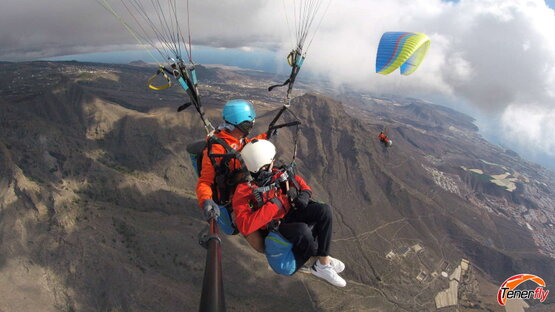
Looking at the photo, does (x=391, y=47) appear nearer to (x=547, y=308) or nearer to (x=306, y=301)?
(x=306, y=301)

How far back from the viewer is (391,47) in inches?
633

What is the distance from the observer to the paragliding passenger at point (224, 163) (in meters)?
6.02

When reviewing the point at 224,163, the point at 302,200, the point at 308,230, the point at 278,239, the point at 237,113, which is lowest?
the point at 278,239

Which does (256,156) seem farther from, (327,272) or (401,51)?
(401,51)

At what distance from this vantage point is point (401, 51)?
15.1m

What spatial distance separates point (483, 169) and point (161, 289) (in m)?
233

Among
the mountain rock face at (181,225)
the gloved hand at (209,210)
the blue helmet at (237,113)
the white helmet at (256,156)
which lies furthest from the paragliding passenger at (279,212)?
the mountain rock face at (181,225)

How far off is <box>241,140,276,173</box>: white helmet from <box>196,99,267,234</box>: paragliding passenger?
0.88ft

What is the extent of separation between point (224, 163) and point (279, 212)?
69.7 inches

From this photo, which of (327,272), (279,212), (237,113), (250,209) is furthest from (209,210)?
(327,272)

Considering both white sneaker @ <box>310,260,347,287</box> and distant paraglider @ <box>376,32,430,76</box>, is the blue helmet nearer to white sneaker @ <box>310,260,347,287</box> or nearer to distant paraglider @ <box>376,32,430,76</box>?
white sneaker @ <box>310,260,347,287</box>

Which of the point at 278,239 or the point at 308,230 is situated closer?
the point at 278,239

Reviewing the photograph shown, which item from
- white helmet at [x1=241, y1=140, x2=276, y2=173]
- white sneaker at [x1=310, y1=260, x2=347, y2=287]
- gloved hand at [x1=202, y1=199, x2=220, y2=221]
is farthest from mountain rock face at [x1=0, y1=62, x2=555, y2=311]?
gloved hand at [x1=202, y1=199, x2=220, y2=221]

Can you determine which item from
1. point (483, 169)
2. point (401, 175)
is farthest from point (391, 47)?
point (483, 169)
